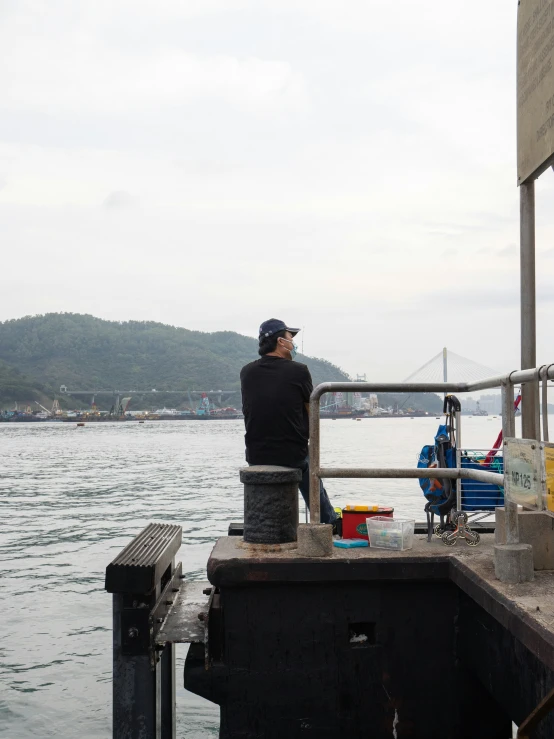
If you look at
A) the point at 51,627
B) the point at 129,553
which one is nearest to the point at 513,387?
the point at 129,553

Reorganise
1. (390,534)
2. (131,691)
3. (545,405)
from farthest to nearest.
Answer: (390,534), (131,691), (545,405)

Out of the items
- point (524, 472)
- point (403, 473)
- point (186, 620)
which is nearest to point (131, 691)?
point (186, 620)

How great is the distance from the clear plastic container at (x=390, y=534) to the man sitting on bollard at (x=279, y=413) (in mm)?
548

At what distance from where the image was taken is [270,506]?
5184 millimetres

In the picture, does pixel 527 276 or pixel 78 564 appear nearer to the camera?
pixel 527 276

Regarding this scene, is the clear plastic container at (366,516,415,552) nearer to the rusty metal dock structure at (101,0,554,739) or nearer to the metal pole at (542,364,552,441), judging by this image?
the rusty metal dock structure at (101,0,554,739)

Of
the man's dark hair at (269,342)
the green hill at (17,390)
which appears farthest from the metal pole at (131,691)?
the green hill at (17,390)

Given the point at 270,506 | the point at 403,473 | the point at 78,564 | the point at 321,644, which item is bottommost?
the point at 78,564

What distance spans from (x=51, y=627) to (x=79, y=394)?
193 metres

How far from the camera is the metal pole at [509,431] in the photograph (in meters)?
4.37

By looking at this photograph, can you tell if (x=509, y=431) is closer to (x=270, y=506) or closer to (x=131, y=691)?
(x=270, y=506)

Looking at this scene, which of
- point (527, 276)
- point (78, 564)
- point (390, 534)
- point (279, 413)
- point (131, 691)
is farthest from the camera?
point (78, 564)

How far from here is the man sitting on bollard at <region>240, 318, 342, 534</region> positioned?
564cm

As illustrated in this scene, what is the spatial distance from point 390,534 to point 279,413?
1128mm
